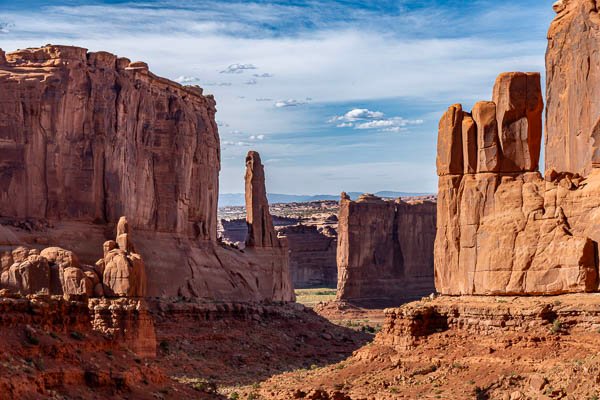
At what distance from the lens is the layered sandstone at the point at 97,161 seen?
69.6 metres

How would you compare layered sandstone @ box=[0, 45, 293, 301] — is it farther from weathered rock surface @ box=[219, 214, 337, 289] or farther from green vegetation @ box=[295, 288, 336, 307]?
weathered rock surface @ box=[219, 214, 337, 289]

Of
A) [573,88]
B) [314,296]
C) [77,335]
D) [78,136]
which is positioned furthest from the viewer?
[314,296]

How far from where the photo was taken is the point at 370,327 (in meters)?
99.3

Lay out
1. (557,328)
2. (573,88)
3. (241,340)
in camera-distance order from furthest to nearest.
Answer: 1. (241,340)
2. (573,88)
3. (557,328)

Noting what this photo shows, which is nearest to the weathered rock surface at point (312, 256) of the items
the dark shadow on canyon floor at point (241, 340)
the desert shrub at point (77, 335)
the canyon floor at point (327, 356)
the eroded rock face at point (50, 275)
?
the dark shadow on canyon floor at point (241, 340)

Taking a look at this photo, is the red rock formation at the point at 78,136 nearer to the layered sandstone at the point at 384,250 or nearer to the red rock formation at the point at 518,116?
the red rock formation at the point at 518,116

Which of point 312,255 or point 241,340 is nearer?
point 241,340

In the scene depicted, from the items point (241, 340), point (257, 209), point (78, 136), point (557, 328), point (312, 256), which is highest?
point (78, 136)

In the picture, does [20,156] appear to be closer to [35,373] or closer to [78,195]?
[78,195]

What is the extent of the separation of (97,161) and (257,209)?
19.7 m

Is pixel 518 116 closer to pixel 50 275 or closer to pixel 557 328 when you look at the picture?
pixel 557 328

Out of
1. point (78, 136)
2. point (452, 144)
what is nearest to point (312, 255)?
point (78, 136)

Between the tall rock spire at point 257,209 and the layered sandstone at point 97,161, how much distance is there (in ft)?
28.1

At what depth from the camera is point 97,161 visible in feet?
235
